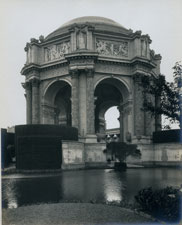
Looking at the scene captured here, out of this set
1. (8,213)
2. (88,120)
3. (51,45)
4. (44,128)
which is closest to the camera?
(8,213)

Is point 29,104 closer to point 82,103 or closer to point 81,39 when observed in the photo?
point 82,103

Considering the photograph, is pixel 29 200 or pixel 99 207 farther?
pixel 29 200

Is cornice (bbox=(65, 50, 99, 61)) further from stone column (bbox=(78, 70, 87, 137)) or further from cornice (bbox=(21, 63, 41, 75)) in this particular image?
cornice (bbox=(21, 63, 41, 75))

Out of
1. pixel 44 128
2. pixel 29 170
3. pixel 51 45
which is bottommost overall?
pixel 29 170

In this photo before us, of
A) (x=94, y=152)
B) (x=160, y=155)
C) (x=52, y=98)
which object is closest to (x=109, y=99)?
(x=52, y=98)

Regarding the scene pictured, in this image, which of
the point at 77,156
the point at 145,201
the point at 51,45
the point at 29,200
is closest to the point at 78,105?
the point at 77,156

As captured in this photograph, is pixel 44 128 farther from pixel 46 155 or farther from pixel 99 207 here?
pixel 99 207
